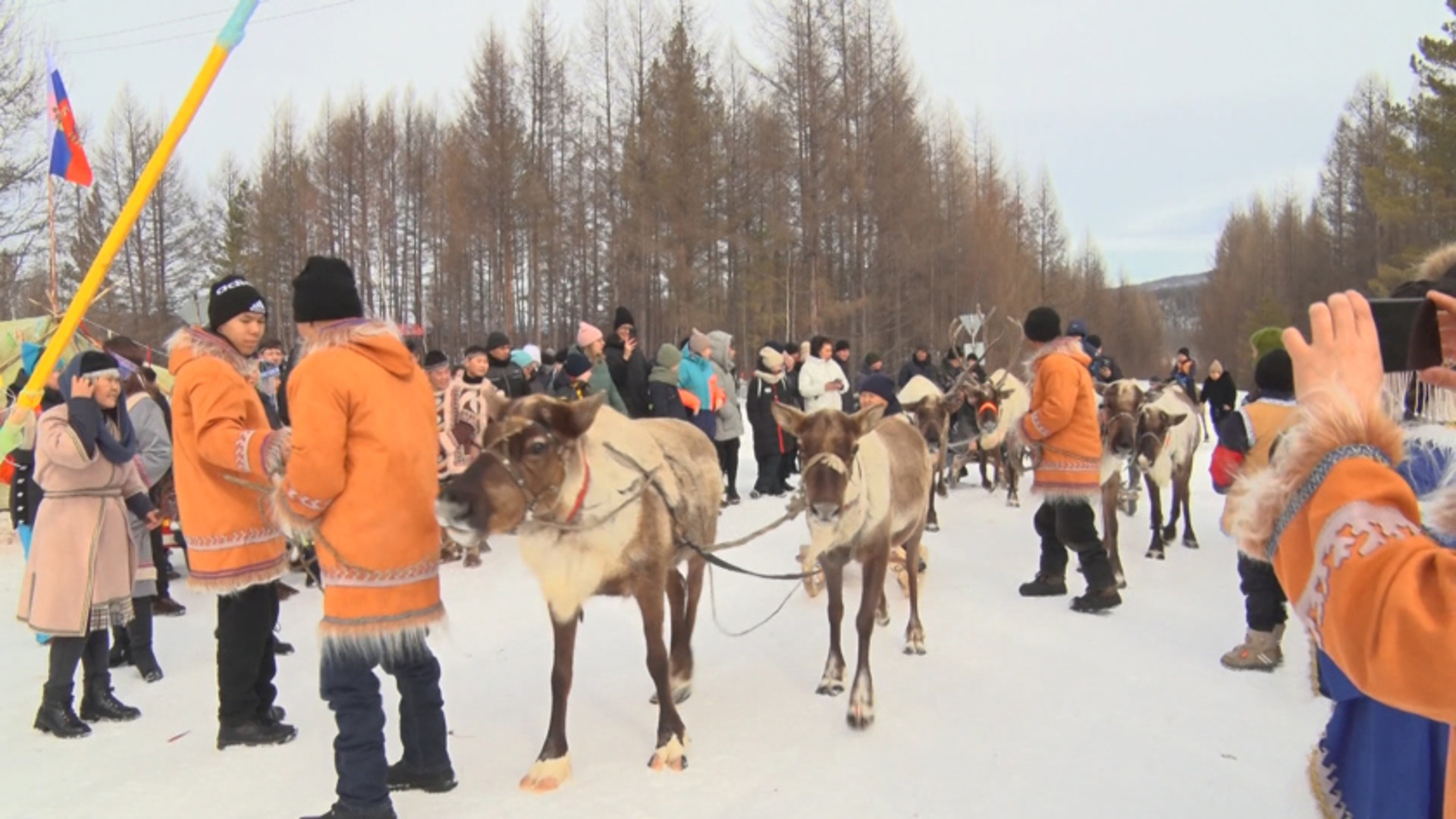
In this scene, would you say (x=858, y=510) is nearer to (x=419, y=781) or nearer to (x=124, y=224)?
(x=419, y=781)

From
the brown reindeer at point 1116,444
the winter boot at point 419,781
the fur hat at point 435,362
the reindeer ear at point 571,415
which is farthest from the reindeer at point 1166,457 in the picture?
the winter boot at point 419,781

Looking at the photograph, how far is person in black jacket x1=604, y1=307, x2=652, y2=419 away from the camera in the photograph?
11.0 m

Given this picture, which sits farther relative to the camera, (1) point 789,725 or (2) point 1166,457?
(2) point 1166,457

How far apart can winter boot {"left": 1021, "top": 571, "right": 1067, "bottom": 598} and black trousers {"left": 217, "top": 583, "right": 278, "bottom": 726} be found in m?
5.54

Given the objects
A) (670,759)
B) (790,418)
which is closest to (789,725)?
(670,759)

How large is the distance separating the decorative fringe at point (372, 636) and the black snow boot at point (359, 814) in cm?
57

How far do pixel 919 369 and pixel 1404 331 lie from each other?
45.4 ft

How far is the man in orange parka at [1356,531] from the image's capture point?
118cm

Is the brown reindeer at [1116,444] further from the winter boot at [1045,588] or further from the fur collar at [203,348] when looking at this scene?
the fur collar at [203,348]

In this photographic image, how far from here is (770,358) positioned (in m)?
12.4

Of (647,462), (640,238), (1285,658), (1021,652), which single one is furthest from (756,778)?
(640,238)

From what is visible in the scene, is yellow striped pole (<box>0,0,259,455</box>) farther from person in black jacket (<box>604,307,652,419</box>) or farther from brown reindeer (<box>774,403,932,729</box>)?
person in black jacket (<box>604,307,652,419</box>)

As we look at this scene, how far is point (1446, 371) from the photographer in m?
1.60

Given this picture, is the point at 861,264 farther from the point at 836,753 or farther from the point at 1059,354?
the point at 836,753
